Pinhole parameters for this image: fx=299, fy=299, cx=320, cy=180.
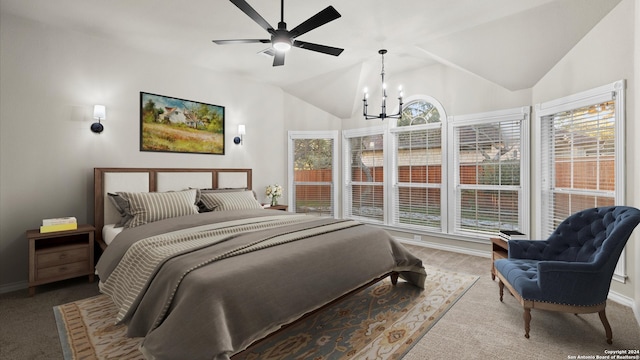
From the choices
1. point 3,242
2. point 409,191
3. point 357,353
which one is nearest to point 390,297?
point 357,353

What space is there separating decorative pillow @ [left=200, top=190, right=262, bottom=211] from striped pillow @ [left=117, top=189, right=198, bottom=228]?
0.25m

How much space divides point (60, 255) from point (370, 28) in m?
4.19

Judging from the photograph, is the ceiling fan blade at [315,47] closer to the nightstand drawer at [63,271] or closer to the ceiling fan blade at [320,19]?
the ceiling fan blade at [320,19]

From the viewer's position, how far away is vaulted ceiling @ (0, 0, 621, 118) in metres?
3.01

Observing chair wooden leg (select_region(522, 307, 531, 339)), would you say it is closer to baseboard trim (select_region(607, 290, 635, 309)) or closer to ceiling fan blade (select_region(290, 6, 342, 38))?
baseboard trim (select_region(607, 290, 635, 309))

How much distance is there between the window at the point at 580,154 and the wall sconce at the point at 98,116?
545 cm

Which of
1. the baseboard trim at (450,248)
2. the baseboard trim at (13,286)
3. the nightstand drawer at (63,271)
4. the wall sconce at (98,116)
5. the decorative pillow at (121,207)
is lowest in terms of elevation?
the baseboard trim at (13,286)

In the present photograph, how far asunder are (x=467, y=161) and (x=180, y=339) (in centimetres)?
446

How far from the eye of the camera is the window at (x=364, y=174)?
5.61 meters

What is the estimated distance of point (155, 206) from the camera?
336cm

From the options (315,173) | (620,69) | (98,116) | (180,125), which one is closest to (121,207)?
(98,116)

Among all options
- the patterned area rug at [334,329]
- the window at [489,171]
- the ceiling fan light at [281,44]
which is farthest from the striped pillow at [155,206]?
the window at [489,171]

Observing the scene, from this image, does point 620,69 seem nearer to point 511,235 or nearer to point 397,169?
point 511,235

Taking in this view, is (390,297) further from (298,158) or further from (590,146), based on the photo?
(298,158)
